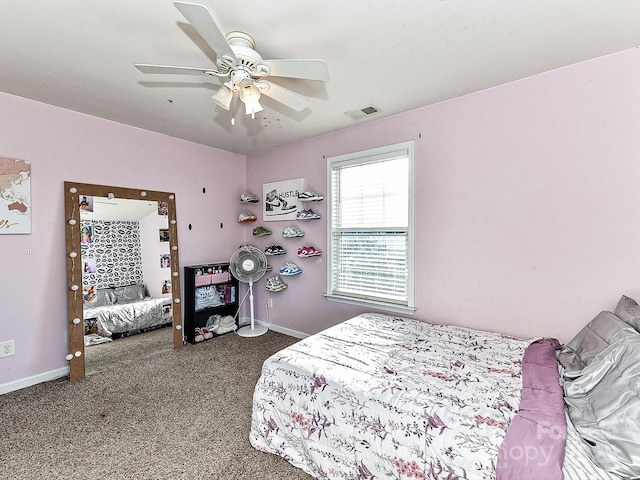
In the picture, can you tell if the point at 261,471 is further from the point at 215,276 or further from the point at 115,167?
the point at 115,167

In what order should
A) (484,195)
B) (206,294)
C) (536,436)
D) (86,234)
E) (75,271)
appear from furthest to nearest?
1. (206,294)
2. (86,234)
3. (75,271)
4. (484,195)
5. (536,436)

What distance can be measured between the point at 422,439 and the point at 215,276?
3.09m

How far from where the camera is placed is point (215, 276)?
377 cm

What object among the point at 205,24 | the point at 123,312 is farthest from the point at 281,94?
the point at 123,312

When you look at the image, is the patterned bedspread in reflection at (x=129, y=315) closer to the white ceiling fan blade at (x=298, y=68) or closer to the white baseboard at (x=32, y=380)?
the white baseboard at (x=32, y=380)

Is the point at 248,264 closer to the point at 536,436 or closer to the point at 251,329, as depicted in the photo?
the point at 251,329

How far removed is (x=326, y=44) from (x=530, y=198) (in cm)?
182

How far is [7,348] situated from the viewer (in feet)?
8.04

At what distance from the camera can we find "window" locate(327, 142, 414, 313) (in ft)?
9.32

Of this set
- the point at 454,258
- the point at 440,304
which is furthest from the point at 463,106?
the point at 440,304

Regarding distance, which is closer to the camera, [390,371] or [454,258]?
[390,371]

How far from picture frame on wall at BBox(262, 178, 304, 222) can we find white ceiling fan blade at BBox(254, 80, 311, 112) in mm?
1615

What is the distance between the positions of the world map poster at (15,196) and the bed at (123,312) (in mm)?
846

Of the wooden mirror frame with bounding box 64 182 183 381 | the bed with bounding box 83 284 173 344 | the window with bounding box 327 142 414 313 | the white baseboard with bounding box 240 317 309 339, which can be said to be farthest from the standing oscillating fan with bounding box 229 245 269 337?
the wooden mirror frame with bounding box 64 182 183 381
